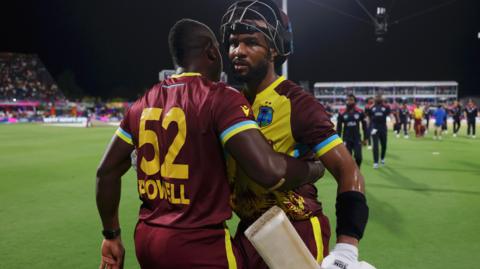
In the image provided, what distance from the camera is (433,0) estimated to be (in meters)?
40.2

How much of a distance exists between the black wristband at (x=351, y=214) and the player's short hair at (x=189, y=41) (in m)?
0.97

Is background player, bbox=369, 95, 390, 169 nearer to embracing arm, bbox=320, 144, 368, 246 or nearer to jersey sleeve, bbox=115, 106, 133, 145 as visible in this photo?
embracing arm, bbox=320, 144, 368, 246

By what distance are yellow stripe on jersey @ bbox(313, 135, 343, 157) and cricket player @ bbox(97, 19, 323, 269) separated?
0.09 meters

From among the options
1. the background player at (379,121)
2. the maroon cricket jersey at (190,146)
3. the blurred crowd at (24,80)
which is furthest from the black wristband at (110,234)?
the blurred crowd at (24,80)

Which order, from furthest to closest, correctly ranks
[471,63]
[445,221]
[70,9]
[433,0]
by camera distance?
[471,63] < [70,9] < [433,0] < [445,221]

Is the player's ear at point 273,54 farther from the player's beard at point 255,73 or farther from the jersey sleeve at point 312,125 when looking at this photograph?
the jersey sleeve at point 312,125

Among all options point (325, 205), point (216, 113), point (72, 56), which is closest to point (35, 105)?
point (72, 56)

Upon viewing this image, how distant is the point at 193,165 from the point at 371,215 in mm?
5322

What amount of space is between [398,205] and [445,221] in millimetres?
1161

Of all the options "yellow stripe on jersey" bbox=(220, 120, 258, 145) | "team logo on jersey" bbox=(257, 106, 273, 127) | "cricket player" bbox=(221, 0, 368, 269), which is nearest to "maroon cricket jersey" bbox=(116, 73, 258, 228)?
"yellow stripe on jersey" bbox=(220, 120, 258, 145)

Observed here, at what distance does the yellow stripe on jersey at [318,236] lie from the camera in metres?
2.23

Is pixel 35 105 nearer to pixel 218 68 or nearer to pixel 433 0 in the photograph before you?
pixel 433 0

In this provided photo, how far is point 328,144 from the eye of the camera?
1.93 metres

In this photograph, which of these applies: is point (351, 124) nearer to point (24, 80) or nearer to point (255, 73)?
point (255, 73)
